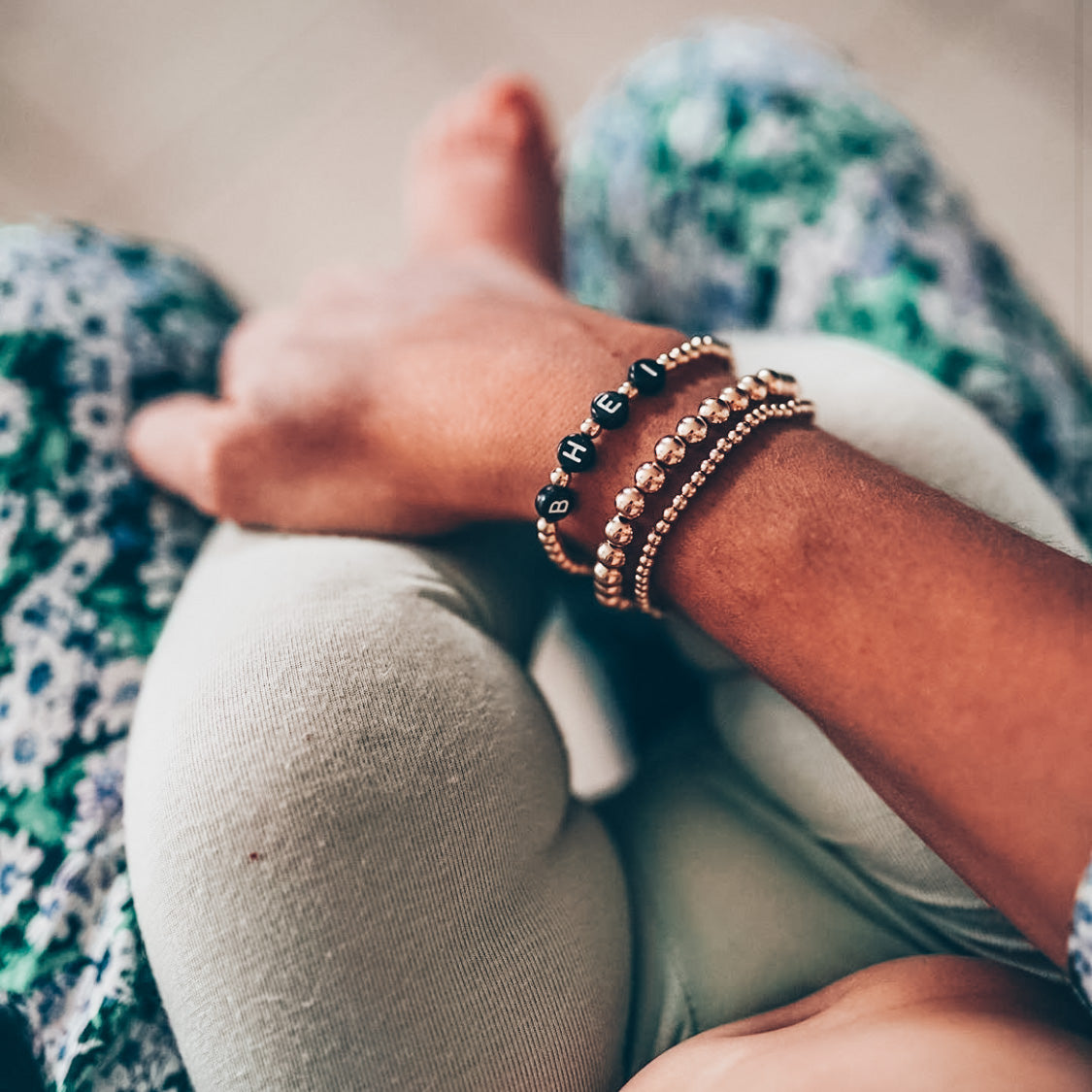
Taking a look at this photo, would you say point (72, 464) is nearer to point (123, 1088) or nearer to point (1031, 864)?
point (123, 1088)

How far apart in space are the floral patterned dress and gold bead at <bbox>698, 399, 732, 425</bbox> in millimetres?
300

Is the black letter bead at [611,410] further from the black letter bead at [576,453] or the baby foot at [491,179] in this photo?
the baby foot at [491,179]

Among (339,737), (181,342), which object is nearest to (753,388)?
(339,737)

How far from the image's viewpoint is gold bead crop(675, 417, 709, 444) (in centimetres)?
38

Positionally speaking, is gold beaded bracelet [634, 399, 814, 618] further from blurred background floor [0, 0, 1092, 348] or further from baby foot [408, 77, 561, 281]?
blurred background floor [0, 0, 1092, 348]

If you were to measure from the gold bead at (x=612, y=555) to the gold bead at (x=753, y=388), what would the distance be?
0.33ft

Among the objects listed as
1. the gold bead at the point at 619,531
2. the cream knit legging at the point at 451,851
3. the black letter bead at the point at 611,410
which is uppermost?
the black letter bead at the point at 611,410

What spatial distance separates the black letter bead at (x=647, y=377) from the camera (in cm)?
40

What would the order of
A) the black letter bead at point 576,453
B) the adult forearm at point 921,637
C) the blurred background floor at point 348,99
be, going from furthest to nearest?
1. the blurred background floor at point 348,99
2. the black letter bead at point 576,453
3. the adult forearm at point 921,637

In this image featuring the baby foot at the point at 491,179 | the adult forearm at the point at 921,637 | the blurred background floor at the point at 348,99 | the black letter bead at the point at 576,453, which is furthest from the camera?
the blurred background floor at the point at 348,99

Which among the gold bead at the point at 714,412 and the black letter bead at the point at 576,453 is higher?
the gold bead at the point at 714,412

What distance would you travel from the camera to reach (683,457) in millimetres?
378

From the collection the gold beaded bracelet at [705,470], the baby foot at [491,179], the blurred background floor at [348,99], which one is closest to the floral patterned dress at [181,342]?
the baby foot at [491,179]

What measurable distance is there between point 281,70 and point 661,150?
0.88 m
